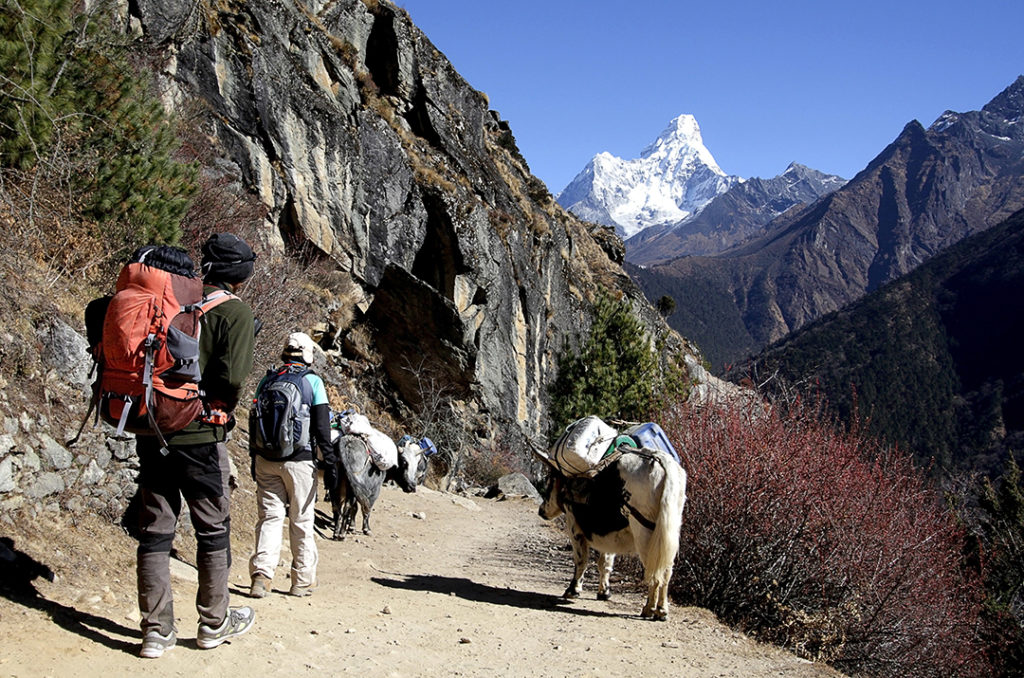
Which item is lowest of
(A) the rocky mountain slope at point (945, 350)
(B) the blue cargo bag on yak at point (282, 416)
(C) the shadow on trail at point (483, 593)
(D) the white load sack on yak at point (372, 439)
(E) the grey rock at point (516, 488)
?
(E) the grey rock at point (516, 488)

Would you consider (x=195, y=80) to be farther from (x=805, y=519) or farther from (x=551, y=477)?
(x=805, y=519)

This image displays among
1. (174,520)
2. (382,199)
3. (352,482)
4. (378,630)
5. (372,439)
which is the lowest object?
(378,630)

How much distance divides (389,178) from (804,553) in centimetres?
1813

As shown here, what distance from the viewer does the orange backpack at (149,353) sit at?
3564 mm

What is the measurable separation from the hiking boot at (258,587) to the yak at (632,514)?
2710mm

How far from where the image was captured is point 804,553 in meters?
7.24

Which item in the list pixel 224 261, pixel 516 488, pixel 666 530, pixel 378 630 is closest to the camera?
pixel 224 261

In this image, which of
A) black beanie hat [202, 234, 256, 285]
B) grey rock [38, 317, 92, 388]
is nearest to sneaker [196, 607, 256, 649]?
black beanie hat [202, 234, 256, 285]

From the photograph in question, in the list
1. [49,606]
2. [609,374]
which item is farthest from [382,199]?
[49,606]

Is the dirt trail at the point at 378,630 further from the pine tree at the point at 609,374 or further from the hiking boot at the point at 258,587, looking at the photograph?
→ the pine tree at the point at 609,374

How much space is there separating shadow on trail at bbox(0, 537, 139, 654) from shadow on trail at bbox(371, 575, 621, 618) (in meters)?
3.14

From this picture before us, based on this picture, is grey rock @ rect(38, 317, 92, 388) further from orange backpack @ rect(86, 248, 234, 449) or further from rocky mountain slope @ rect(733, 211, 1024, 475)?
rocky mountain slope @ rect(733, 211, 1024, 475)

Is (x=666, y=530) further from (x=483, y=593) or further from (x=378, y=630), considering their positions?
(x=378, y=630)

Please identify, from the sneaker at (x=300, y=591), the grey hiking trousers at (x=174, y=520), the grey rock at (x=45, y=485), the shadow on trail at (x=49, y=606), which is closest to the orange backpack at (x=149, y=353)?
the grey hiking trousers at (x=174, y=520)
